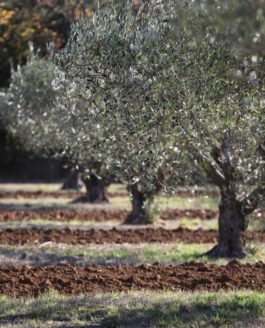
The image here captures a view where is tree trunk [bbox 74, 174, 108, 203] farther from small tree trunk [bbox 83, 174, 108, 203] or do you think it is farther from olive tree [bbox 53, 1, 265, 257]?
olive tree [bbox 53, 1, 265, 257]

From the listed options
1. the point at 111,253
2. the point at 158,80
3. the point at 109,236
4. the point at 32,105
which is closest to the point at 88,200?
the point at 32,105

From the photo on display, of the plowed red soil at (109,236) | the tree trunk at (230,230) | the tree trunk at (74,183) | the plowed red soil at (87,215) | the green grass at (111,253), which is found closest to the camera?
the green grass at (111,253)

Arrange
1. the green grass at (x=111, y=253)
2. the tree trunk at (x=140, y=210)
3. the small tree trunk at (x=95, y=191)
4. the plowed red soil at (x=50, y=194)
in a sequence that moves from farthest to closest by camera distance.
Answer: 1. the plowed red soil at (x=50, y=194)
2. the small tree trunk at (x=95, y=191)
3. the tree trunk at (x=140, y=210)
4. the green grass at (x=111, y=253)

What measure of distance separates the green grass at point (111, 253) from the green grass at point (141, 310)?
414 cm

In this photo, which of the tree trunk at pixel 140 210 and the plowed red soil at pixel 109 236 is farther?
the tree trunk at pixel 140 210

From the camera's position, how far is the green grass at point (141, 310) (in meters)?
9.61

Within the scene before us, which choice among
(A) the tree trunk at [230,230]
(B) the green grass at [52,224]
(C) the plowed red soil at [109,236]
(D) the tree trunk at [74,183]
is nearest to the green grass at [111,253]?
(A) the tree trunk at [230,230]

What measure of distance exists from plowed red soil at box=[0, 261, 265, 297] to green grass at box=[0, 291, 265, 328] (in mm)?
542

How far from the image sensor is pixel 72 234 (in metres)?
19.0

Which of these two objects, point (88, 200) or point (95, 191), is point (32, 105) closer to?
point (95, 191)

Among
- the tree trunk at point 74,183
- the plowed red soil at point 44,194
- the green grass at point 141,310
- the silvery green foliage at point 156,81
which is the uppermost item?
the silvery green foliage at point 156,81

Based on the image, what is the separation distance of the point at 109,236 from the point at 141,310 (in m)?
8.72

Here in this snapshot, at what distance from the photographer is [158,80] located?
10.1 m

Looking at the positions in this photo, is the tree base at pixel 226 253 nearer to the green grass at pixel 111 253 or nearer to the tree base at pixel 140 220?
the green grass at pixel 111 253
